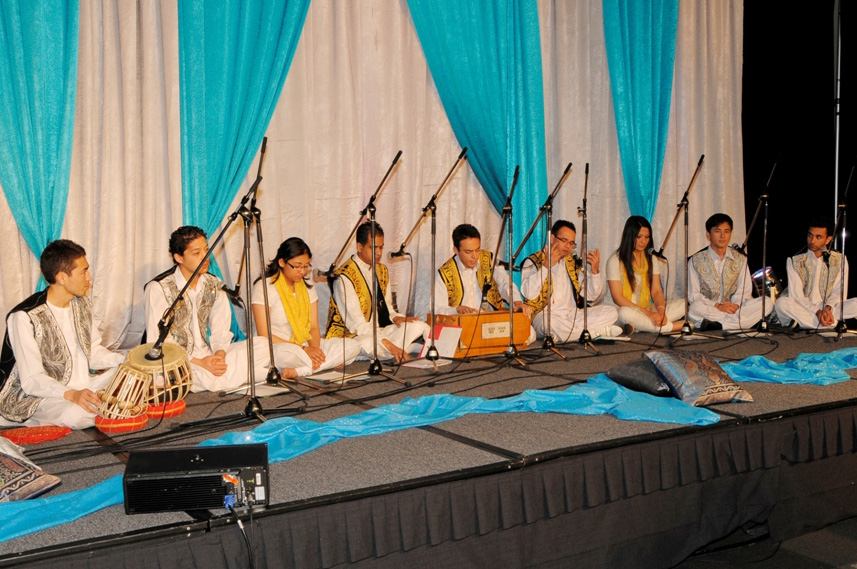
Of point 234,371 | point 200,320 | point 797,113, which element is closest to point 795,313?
point 797,113

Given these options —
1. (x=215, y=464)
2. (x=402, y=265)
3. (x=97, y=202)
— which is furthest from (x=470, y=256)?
(x=215, y=464)

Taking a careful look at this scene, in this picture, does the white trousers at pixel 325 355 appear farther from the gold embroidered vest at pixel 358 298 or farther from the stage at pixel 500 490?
the stage at pixel 500 490

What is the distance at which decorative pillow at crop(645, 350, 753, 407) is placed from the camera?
3652 mm

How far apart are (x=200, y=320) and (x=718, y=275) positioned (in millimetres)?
4001

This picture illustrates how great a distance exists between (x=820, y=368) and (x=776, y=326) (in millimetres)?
2104

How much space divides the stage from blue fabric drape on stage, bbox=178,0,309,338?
175cm

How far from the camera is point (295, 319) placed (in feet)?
16.1

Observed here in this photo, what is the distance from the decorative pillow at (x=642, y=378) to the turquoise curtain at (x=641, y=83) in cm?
348

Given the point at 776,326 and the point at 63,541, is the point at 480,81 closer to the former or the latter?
the point at 776,326

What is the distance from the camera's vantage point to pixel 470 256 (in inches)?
221

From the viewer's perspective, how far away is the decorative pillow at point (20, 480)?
8.25 ft

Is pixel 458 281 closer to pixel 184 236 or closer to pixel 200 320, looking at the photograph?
pixel 200 320

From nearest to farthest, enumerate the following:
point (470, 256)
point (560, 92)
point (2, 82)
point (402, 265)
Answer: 1. point (2, 82)
2. point (470, 256)
3. point (402, 265)
4. point (560, 92)

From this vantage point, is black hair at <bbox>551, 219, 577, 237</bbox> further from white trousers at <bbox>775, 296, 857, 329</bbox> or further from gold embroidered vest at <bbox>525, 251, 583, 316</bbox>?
white trousers at <bbox>775, 296, 857, 329</bbox>
